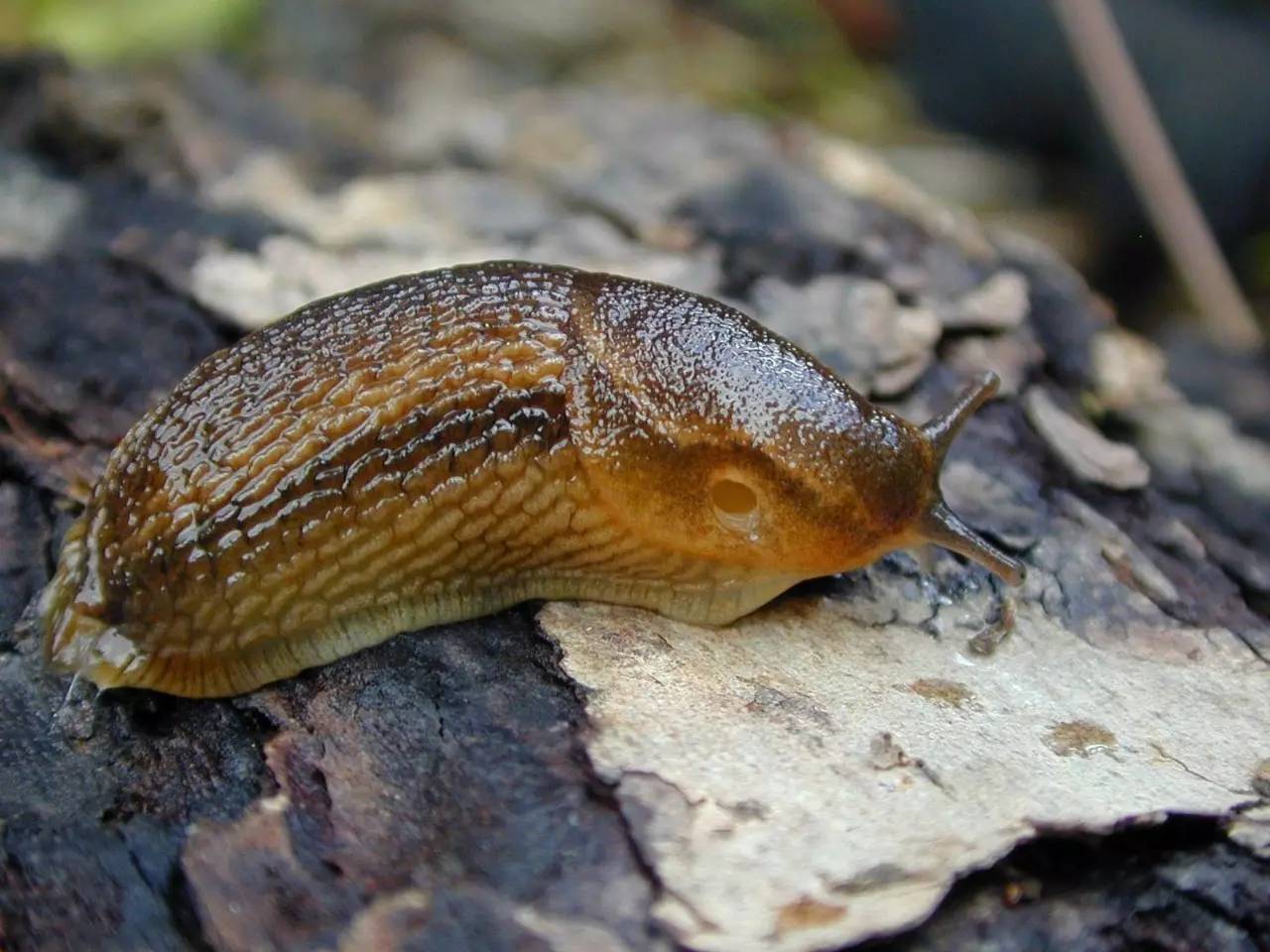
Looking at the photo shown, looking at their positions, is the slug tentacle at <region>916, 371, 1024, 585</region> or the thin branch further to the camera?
the thin branch

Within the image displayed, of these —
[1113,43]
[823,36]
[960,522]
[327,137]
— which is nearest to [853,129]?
[823,36]

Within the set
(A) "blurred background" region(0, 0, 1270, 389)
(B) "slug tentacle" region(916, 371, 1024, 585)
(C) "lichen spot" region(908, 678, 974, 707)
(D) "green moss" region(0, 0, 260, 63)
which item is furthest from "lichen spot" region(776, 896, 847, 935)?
(D) "green moss" region(0, 0, 260, 63)

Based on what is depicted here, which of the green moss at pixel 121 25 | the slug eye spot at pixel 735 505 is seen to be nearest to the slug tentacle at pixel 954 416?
the slug eye spot at pixel 735 505

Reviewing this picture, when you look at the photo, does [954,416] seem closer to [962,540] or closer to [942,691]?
[962,540]

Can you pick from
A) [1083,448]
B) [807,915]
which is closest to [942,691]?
[807,915]

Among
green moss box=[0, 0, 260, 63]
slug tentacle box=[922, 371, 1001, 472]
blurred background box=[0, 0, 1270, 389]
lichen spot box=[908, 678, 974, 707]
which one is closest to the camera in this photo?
lichen spot box=[908, 678, 974, 707]

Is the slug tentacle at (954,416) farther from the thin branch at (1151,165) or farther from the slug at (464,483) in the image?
the thin branch at (1151,165)

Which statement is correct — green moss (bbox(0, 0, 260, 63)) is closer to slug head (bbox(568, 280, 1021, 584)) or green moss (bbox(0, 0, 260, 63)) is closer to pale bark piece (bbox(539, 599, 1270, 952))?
slug head (bbox(568, 280, 1021, 584))
